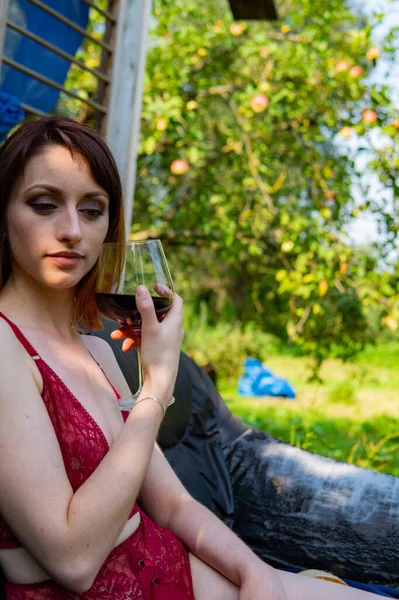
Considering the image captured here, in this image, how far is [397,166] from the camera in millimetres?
5711

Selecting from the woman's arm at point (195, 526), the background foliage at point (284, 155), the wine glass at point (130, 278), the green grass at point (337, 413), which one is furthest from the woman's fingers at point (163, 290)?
the background foliage at point (284, 155)

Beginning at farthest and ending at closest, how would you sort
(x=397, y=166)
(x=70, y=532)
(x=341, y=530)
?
(x=397, y=166) < (x=341, y=530) < (x=70, y=532)

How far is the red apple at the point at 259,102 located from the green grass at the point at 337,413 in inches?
86.8

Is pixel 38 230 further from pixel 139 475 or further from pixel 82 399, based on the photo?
pixel 139 475

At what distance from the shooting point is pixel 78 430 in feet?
4.01

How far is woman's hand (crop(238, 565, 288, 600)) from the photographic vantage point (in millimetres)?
1383

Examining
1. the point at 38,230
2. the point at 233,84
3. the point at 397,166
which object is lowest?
the point at 38,230

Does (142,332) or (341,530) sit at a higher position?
(142,332)

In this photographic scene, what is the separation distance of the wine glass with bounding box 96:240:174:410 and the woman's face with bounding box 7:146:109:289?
2.5 inches

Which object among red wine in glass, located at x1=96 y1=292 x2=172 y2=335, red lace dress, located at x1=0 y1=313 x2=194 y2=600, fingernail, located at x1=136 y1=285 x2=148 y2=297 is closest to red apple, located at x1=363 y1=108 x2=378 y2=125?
red wine in glass, located at x1=96 y1=292 x2=172 y2=335

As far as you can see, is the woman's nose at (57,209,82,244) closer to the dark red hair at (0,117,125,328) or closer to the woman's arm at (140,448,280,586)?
the dark red hair at (0,117,125,328)

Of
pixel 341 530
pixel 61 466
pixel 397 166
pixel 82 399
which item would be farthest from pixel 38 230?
pixel 397 166

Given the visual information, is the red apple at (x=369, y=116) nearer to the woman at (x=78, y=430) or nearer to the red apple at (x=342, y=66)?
the red apple at (x=342, y=66)

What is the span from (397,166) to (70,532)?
5179 millimetres
